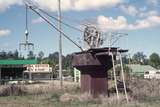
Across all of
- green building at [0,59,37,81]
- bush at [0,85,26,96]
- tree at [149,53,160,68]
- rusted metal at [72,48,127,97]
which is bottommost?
bush at [0,85,26,96]

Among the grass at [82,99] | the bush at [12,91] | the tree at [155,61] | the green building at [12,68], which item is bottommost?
the grass at [82,99]

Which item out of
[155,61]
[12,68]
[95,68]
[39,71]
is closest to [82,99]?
[95,68]

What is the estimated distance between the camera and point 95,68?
26.2 metres

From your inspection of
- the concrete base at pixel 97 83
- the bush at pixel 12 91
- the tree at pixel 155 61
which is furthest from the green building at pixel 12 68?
the tree at pixel 155 61

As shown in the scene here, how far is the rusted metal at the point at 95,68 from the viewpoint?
25.8m

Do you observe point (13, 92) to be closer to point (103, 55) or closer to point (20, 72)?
point (103, 55)

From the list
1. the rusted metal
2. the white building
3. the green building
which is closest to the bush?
the rusted metal

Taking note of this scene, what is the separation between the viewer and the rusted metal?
84.5 feet

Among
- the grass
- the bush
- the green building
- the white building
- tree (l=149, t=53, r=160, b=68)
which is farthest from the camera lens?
tree (l=149, t=53, r=160, b=68)

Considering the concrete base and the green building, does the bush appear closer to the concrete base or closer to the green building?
the concrete base

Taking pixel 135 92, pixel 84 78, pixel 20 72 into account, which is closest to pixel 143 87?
pixel 135 92

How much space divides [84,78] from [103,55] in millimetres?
2823

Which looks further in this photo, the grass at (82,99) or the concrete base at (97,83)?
the concrete base at (97,83)

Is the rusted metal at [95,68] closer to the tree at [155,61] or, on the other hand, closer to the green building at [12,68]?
the green building at [12,68]
